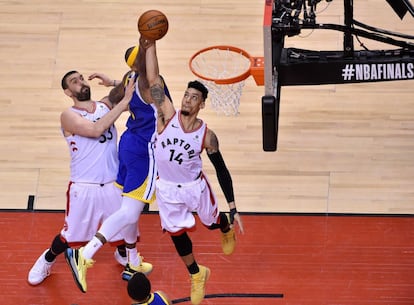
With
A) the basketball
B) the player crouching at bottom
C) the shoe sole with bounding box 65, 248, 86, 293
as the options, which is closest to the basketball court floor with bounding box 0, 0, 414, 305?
the shoe sole with bounding box 65, 248, 86, 293

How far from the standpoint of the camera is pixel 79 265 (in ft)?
25.3

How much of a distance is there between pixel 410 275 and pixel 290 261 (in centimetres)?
98

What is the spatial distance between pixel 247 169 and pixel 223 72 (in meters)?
0.92

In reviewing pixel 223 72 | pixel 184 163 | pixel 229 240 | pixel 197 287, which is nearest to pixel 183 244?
pixel 197 287

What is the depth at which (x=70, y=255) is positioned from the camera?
772 cm

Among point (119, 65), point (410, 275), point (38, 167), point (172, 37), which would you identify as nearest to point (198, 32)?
point (172, 37)

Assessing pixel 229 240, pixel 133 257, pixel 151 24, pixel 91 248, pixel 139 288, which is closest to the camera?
pixel 139 288

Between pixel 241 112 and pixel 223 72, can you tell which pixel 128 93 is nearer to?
pixel 223 72

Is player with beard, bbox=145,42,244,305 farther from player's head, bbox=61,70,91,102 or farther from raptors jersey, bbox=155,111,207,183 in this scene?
player's head, bbox=61,70,91,102

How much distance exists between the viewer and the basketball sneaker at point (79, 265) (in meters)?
7.70

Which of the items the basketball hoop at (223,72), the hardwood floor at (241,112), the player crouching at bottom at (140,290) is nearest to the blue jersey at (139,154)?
the basketball hoop at (223,72)

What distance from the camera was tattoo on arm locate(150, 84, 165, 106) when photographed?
298 inches

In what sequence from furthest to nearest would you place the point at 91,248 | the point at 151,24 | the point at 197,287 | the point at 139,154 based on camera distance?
the point at 139,154, the point at 197,287, the point at 91,248, the point at 151,24

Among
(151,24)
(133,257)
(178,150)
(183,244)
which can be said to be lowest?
(133,257)
